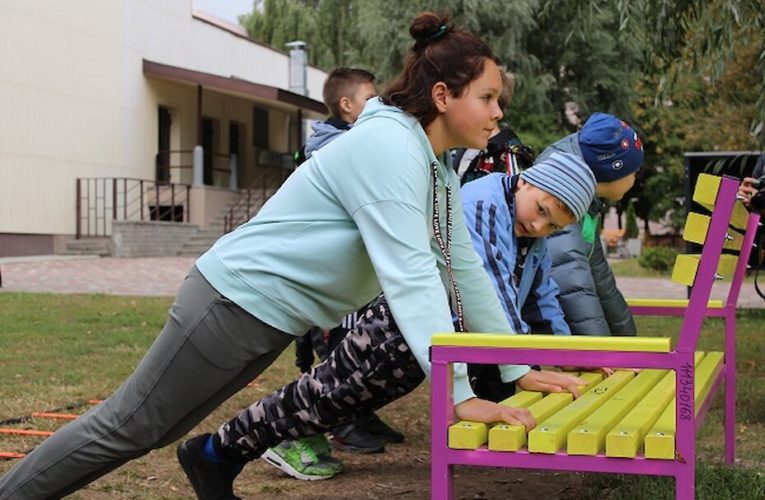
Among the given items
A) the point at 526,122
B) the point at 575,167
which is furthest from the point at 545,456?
the point at 526,122

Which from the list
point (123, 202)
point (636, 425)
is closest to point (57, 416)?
point (636, 425)

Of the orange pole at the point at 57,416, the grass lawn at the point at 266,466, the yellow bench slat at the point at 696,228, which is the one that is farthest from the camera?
the orange pole at the point at 57,416

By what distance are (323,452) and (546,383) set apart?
4.32 ft

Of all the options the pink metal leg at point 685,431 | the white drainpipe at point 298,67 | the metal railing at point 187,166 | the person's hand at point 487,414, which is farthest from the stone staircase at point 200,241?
the pink metal leg at point 685,431

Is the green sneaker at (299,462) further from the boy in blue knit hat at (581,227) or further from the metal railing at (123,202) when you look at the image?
the metal railing at (123,202)

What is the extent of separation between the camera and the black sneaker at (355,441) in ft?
15.0

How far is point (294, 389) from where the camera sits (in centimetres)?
334

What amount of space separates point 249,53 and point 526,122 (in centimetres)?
776

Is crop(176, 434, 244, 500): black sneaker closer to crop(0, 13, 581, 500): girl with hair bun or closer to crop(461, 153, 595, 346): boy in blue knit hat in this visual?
crop(0, 13, 581, 500): girl with hair bun

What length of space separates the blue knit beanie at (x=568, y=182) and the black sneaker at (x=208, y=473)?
4.09 feet

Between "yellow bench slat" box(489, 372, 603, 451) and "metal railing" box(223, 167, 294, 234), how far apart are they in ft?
66.2

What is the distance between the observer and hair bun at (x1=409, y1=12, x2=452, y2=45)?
8.94 feet

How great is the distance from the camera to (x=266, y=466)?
4.32 m

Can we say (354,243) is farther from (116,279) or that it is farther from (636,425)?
(116,279)
